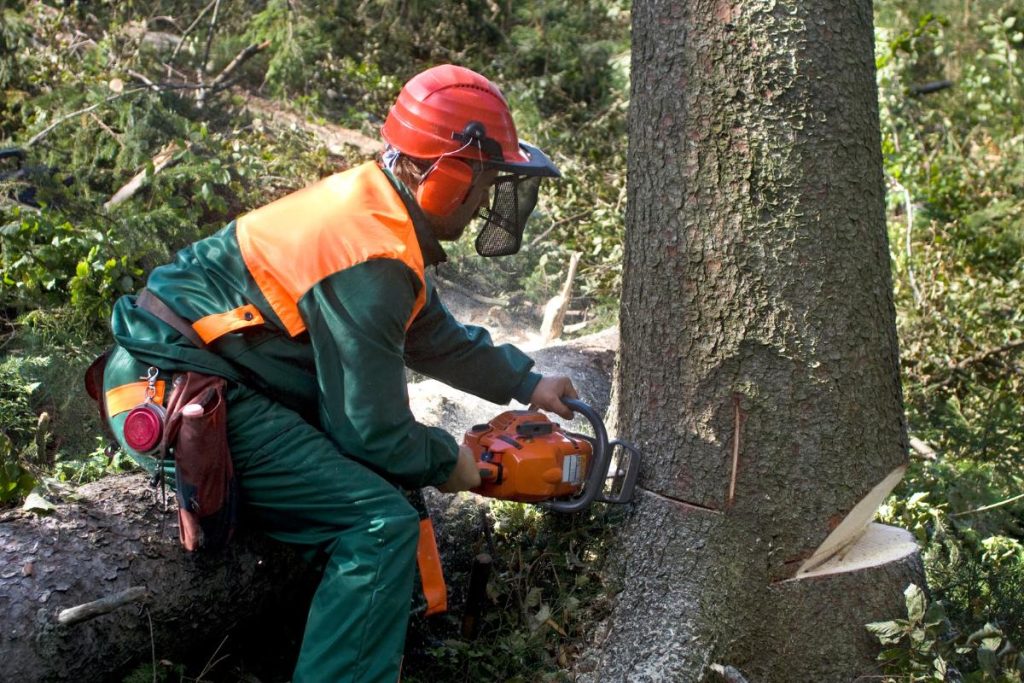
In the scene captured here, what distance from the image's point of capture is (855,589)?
9.14 ft

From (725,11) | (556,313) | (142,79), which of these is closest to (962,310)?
(556,313)

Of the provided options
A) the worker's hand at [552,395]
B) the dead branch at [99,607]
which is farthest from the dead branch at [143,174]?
the dead branch at [99,607]

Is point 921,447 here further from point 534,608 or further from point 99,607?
point 99,607

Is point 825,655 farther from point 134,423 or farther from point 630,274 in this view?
point 134,423

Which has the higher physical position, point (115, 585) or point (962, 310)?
point (115, 585)

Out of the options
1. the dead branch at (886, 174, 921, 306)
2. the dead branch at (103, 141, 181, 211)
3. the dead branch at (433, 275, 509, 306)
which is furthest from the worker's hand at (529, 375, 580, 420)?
the dead branch at (103, 141, 181, 211)

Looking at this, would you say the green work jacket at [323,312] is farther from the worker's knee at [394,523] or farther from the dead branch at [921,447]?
the dead branch at [921,447]

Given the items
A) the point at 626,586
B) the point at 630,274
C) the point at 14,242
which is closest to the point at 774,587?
the point at 626,586

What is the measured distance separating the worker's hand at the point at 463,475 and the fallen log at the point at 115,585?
1.86ft

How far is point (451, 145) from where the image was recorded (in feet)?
8.68

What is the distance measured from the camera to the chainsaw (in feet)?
9.29

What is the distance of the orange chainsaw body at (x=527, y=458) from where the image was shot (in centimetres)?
282

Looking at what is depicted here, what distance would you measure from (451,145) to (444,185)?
0.36 ft

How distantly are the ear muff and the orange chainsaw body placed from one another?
0.70 metres
